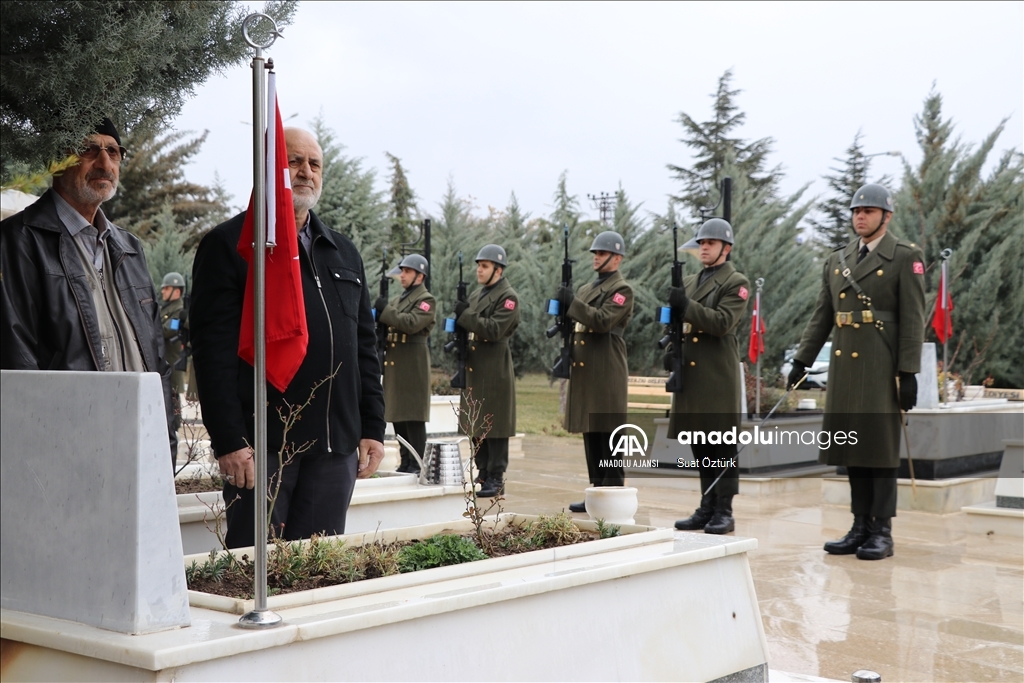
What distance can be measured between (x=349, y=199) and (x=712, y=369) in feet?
54.6

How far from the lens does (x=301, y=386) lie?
371cm

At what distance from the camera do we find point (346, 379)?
385cm

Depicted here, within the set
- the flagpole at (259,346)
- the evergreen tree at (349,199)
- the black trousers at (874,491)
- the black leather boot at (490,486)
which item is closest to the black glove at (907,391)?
the black trousers at (874,491)

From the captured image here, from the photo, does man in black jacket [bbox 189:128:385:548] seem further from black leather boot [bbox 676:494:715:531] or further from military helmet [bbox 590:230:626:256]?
military helmet [bbox 590:230:626:256]

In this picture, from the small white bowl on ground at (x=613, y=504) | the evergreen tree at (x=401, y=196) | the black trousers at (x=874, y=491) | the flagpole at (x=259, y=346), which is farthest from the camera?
the evergreen tree at (x=401, y=196)

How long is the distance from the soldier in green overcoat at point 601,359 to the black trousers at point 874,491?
75.1 inches

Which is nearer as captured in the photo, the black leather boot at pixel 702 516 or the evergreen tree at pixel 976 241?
the black leather boot at pixel 702 516

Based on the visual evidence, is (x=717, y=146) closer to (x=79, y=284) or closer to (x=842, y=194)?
(x=842, y=194)

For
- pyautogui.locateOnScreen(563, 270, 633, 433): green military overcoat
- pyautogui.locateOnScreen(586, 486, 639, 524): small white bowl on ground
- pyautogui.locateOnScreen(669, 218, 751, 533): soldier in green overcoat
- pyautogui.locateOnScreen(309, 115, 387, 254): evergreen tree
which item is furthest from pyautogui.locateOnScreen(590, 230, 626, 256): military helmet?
pyautogui.locateOnScreen(309, 115, 387, 254): evergreen tree

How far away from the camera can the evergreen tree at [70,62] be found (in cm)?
362

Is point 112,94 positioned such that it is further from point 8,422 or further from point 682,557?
point 682,557

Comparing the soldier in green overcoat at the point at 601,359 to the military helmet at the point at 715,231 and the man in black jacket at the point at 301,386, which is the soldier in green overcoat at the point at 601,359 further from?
the man in black jacket at the point at 301,386

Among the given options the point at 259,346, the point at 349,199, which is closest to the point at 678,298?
the point at 259,346

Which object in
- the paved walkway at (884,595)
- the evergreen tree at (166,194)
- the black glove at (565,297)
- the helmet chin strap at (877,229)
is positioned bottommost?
the paved walkway at (884,595)
